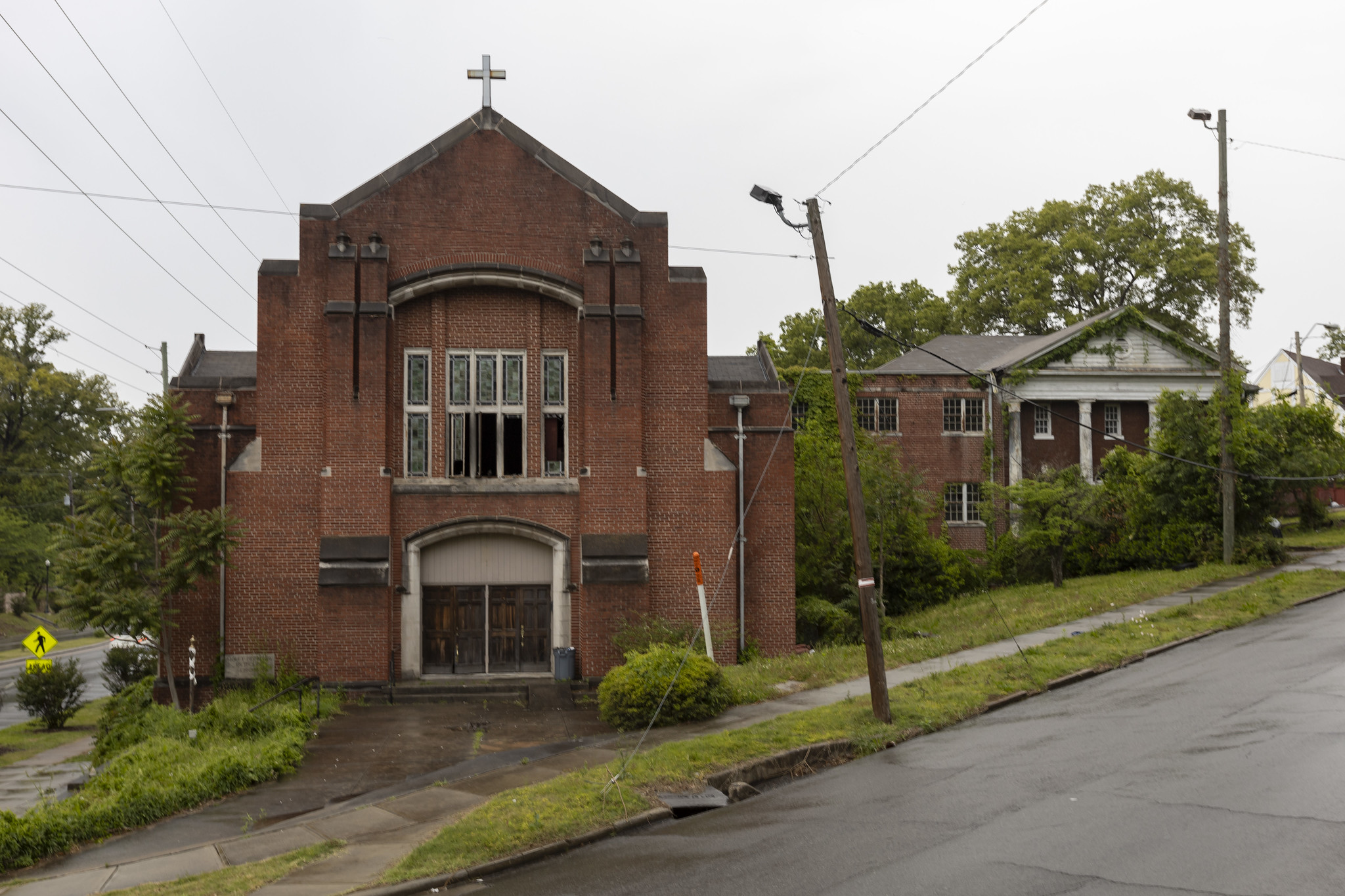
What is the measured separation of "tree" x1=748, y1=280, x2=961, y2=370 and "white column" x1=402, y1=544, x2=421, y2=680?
38.2m

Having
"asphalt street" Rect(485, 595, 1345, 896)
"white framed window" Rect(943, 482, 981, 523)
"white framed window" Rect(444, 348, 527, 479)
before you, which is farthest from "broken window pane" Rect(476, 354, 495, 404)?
"white framed window" Rect(943, 482, 981, 523)

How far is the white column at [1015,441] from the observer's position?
1499 inches

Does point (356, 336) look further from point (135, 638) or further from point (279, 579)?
point (135, 638)

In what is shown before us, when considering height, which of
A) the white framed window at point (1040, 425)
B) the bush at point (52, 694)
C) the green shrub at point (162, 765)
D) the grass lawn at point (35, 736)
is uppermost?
the white framed window at point (1040, 425)

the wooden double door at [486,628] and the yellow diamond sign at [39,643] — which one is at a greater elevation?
the wooden double door at [486,628]

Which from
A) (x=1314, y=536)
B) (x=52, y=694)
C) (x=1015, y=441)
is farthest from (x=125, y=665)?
(x=1314, y=536)

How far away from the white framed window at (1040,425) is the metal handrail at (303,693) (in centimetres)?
2875

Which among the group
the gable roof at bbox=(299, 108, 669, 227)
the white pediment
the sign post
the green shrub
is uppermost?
the gable roof at bbox=(299, 108, 669, 227)

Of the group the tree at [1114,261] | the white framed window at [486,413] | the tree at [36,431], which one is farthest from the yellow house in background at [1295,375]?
the tree at [36,431]

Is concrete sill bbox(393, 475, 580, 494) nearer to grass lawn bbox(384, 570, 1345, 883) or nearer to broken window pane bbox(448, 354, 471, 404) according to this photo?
broken window pane bbox(448, 354, 471, 404)

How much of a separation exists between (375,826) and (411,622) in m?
10.3

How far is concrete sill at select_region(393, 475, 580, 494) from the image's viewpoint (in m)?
21.2

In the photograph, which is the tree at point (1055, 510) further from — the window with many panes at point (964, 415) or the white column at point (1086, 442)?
the white column at point (1086, 442)

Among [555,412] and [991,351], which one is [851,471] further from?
[991,351]
